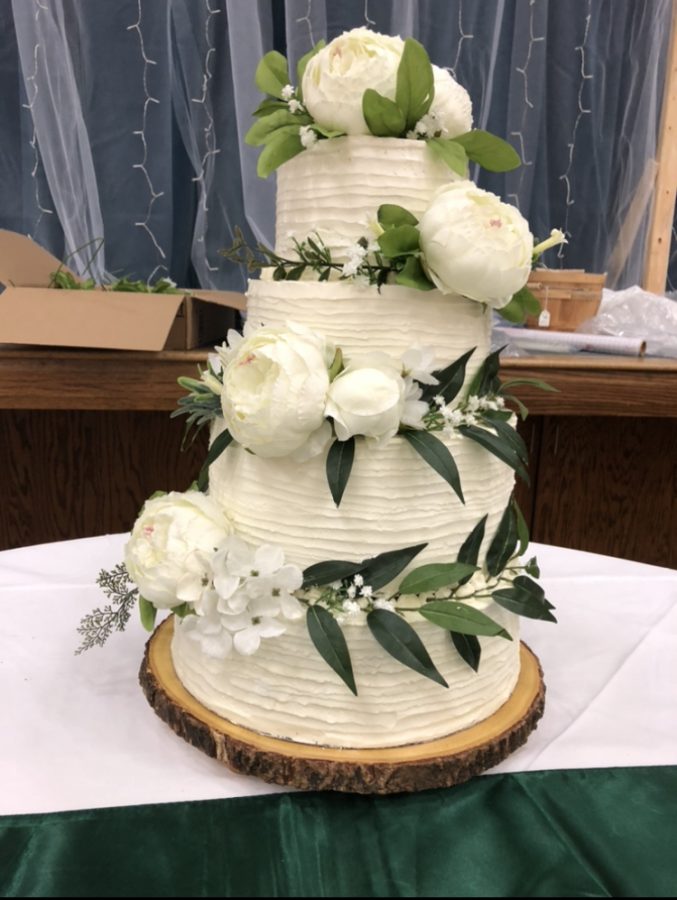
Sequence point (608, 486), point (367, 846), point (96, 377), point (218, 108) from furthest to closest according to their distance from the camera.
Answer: point (608, 486)
point (218, 108)
point (96, 377)
point (367, 846)

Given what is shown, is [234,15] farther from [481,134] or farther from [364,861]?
[364,861]

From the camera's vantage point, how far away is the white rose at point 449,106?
667mm

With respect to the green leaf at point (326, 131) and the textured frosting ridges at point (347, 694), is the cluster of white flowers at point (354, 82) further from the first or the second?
the textured frosting ridges at point (347, 694)

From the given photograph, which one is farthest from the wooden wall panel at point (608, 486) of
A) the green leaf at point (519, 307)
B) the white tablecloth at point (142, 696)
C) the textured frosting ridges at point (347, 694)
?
the textured frosting ridges at point (347, 694)

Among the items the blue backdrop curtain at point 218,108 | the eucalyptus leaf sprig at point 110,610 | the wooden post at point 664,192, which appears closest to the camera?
the eucalyptus leaf sprig at point 110,610

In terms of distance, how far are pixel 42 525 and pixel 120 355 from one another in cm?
55

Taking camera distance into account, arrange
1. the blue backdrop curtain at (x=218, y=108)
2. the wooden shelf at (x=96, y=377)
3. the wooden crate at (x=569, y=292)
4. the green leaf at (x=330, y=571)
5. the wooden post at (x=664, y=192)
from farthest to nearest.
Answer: the wooden post at (x=664, y=192), the wooden crate at (x=569, y=292), the blue backdrop curtain at (x=218, y=108), the wooden shelf at (x=96, y=377), the green leaf at (x=330, y=571)

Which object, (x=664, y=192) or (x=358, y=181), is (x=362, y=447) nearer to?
(x=358, y=181)

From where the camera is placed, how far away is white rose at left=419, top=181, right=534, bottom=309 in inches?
23.8

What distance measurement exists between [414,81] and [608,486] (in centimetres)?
141

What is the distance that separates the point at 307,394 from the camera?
1.94 feet

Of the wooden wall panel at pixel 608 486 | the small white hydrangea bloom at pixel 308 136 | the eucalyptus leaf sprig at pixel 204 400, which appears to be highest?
the small white hydrangea bloom at pixel 308 136

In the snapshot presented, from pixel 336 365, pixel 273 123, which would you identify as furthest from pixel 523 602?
pixel 273 123

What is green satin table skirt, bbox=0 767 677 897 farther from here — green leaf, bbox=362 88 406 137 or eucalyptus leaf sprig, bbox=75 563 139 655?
green leaf, bbox=362 88 406 137
